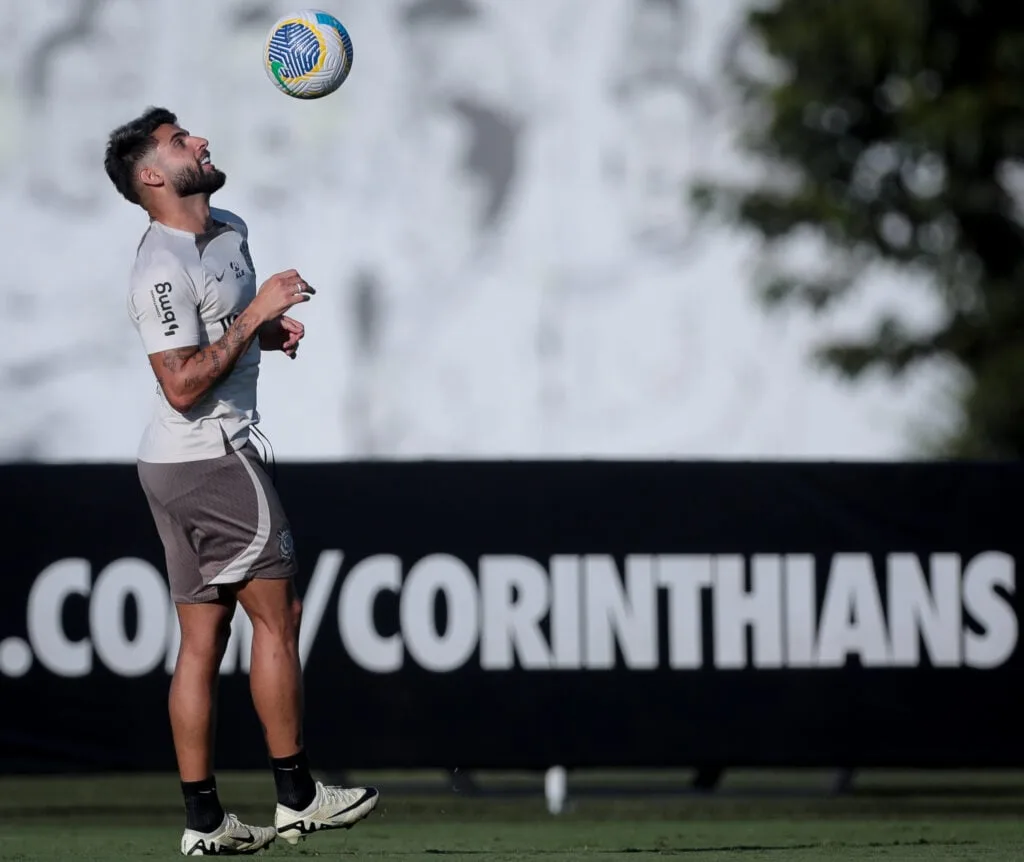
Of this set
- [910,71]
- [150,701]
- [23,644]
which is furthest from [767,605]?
[910,71]

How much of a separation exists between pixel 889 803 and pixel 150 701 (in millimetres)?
3795

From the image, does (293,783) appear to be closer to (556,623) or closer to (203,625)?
(203,625)

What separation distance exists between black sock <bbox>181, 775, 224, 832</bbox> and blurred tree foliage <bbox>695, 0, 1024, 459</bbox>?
20.2 metres

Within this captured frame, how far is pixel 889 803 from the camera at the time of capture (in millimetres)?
9875

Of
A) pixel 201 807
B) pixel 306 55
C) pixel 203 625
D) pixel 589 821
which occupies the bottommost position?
pixel 589 821

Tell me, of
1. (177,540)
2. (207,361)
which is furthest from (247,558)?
(207,361)

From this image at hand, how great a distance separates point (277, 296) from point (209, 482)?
1.99 ft

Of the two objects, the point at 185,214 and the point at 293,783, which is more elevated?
the point at 185,214

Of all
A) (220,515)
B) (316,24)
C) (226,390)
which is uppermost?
(316,24)

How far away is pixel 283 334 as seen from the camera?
20.0 feet

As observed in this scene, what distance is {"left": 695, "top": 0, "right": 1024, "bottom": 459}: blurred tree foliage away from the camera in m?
24.8

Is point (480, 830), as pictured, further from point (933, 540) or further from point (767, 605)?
point (933, 540)

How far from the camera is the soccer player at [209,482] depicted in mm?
5699

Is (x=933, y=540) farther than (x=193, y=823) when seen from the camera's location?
Yes
